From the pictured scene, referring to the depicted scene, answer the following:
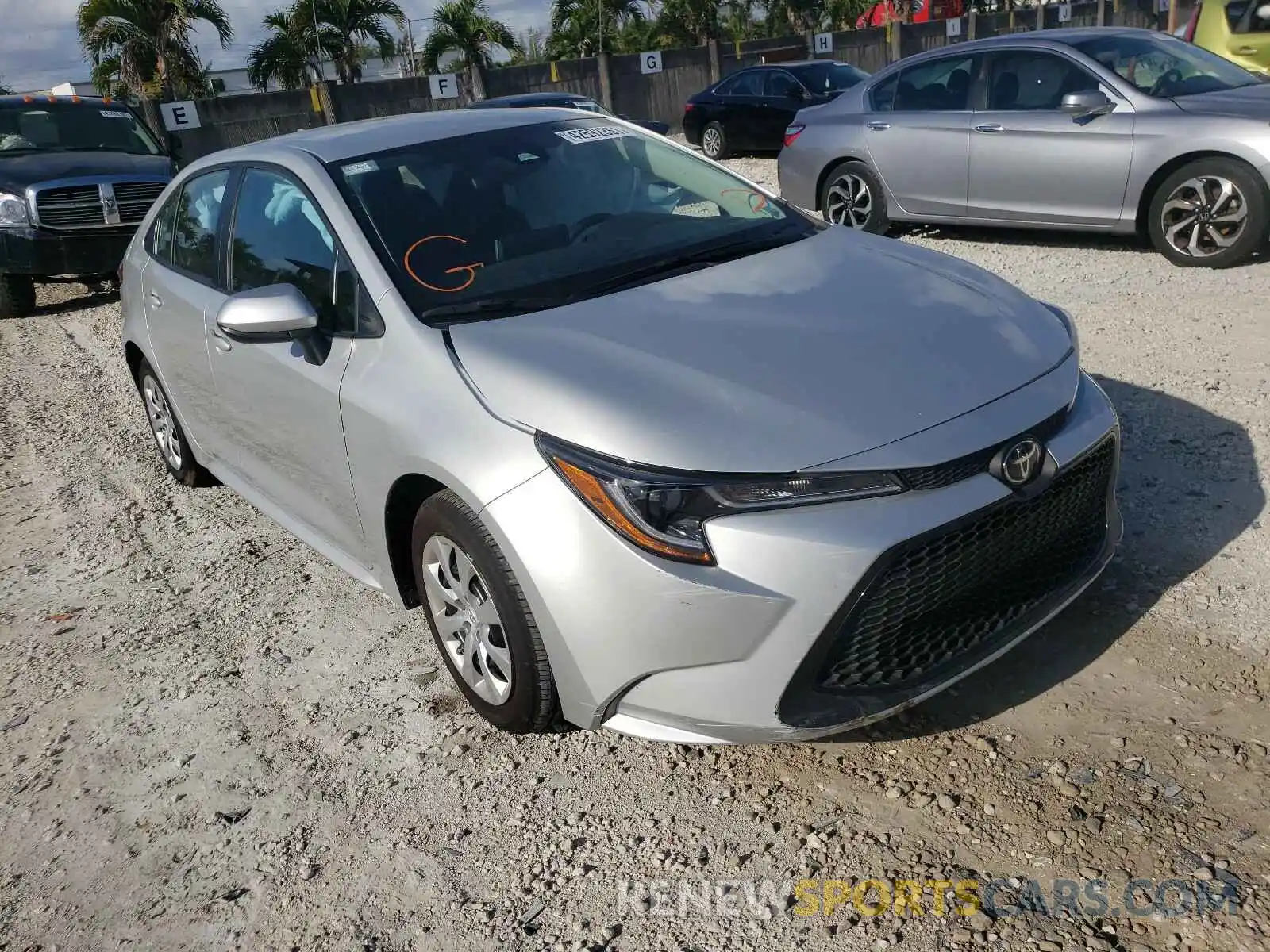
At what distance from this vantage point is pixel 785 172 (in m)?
9.44

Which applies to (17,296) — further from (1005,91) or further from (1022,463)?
(1022,463)

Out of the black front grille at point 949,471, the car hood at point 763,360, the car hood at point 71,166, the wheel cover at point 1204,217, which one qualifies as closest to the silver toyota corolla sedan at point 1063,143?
the wheel cover at point 1204,217

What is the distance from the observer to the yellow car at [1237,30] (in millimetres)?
10664

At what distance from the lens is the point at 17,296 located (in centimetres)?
1031

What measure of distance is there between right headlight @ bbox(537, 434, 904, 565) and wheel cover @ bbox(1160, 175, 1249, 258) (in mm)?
5632

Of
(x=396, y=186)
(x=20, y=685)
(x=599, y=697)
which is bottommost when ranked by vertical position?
(x=20, y=685)

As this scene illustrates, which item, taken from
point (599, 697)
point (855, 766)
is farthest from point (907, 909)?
point (599, 697)

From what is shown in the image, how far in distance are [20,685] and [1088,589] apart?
3.63 m

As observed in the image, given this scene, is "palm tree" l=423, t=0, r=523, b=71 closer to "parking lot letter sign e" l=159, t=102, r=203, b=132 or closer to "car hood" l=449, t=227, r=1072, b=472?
"parking lot letter sign e" l=159, t=102, r=203, b=132

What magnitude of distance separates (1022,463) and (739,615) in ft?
2.58

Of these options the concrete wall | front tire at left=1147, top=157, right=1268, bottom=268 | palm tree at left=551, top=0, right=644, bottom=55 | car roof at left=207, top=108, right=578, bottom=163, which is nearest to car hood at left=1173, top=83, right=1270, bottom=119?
front tire at left=1147, top=157, right=1268, bottom=268

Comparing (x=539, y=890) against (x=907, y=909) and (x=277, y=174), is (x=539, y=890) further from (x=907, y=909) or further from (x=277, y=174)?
(x=277, y=174)

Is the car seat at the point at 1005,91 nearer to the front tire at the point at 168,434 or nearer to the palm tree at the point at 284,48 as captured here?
the front tire at the point at 168,434

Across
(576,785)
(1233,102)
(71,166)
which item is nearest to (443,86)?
(71,166)
